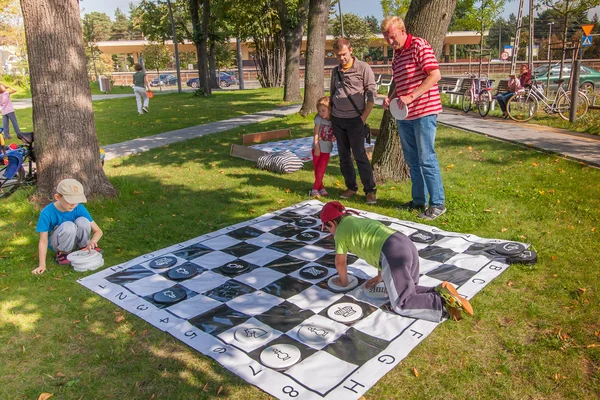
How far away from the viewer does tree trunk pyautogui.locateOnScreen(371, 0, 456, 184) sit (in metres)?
6.75

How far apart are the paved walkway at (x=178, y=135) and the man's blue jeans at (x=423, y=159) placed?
7224 mm

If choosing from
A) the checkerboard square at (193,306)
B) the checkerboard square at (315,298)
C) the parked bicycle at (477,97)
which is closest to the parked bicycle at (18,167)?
the checkerboard square at (193,306)

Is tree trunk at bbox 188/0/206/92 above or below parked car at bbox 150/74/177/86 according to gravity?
above

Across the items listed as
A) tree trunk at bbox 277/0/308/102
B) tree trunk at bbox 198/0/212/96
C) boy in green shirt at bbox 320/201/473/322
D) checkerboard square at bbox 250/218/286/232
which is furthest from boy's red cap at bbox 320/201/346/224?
tree trunk at bbox 198/0/212/96

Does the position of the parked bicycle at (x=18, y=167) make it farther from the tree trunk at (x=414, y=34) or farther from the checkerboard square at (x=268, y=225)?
the tree trunk at (x=414, y=34)

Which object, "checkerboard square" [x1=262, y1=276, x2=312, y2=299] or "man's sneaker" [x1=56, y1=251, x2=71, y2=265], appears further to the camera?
"man's sneaker" [x1=56, y1=251, x2=71, y2=265]

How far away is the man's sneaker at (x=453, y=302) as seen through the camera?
3621mm

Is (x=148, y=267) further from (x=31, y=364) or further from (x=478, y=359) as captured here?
(x=478, y=359)

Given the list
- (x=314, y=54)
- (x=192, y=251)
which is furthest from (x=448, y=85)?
(x=192, y=251)

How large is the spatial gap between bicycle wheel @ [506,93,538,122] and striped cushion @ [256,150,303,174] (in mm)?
7779

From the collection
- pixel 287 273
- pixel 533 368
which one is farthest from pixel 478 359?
pixel 287 273

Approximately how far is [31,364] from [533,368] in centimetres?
351

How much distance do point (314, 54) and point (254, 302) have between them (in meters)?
12.1

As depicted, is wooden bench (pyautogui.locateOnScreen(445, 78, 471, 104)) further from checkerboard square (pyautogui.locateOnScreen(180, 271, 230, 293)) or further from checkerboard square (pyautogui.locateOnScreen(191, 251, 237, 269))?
checkerboard square (pyautogui.locateOnScreen(180, 271, 230, 293))
